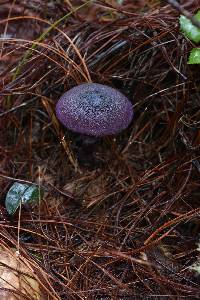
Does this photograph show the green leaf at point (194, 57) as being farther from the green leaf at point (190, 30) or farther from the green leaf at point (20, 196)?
the green leaf at point (20, 196)

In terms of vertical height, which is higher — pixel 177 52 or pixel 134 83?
pixel 177 52

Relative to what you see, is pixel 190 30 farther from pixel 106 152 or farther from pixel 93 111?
pixel 106 152

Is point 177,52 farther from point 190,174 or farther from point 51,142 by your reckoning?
point 51,142

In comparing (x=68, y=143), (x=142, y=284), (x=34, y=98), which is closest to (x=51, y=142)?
(x=68, y=143)

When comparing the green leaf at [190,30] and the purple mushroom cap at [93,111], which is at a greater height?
the green leaf at [190,30]

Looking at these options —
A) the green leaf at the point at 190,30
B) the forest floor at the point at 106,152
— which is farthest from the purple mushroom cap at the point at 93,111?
the green leaf at the point at 190,30

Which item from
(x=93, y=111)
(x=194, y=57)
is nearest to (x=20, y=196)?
(x=93, y=111)
